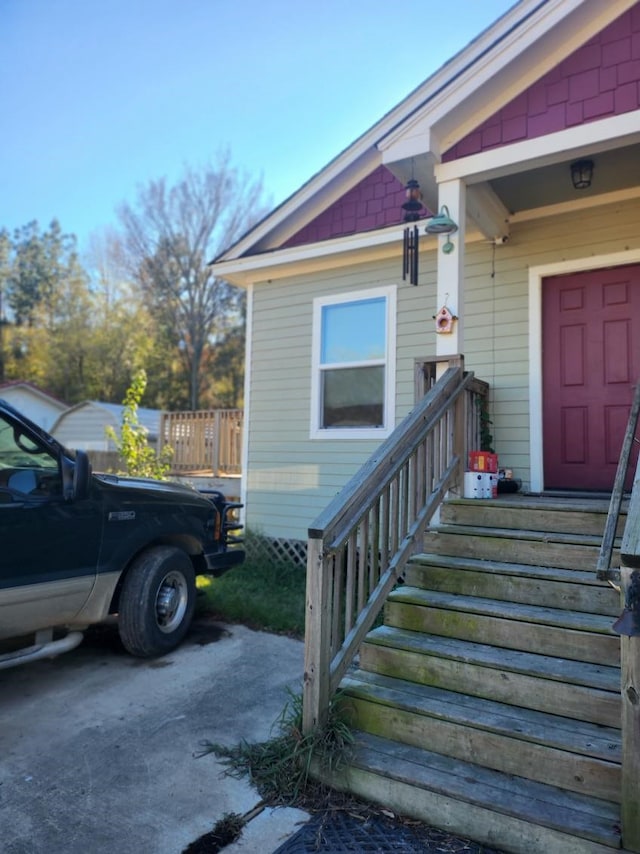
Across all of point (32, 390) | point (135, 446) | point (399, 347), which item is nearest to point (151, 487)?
point (399, 347)

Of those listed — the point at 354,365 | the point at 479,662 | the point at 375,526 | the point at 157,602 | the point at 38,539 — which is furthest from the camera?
the point at 354,365

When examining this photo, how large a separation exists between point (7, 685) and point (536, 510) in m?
3.70

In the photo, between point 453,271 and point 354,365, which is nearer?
point 453,271

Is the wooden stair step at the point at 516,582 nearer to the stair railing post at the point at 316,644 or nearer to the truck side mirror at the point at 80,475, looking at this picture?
the stair railing post at the point at 316,644

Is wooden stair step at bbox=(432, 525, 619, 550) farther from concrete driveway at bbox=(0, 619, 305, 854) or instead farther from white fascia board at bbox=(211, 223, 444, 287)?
white fascia board at bbox=(211, 223, 444, 287)

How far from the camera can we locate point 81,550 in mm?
3699

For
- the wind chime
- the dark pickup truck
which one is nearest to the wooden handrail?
the wind chime

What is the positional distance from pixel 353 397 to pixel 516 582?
3.69 meters

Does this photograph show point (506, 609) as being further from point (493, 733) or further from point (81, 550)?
point (81, 550)

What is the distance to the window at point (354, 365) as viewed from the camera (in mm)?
6340

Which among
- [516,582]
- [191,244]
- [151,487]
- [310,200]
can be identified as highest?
[191,244]

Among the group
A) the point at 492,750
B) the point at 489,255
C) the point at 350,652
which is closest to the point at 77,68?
the point at 489,255

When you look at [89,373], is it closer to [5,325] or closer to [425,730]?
[5,325]

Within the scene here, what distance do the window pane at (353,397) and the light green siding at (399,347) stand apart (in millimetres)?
233
